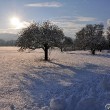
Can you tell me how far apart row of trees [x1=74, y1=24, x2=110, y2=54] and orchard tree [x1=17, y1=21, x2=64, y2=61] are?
96.3 feet

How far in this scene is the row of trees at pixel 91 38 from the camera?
247ft

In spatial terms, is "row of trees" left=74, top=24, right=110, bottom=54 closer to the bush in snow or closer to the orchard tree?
the orchard tree

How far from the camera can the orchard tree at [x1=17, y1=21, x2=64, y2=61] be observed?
145ft

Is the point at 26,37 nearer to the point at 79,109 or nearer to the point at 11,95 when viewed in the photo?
the point at 11,95

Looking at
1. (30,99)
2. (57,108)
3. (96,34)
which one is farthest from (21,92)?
(96,34)

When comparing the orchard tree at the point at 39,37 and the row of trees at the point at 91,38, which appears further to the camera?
the row of trees at the point at 91,38

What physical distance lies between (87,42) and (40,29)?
3143cm

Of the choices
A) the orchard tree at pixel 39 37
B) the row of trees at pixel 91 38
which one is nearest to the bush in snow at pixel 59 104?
the orchard tree at pixel 39 37

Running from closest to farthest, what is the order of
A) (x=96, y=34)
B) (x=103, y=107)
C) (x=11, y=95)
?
(x=103, y=107) < (x=11, y=95) < (x=96, y=34)

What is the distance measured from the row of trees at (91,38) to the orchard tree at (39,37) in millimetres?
29365

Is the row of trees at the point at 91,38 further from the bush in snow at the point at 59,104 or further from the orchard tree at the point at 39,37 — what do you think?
the bush in snow at the point at 59,104

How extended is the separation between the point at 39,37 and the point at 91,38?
3473 centimetres

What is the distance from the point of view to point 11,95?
16641mm

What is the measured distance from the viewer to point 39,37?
1737 inches
